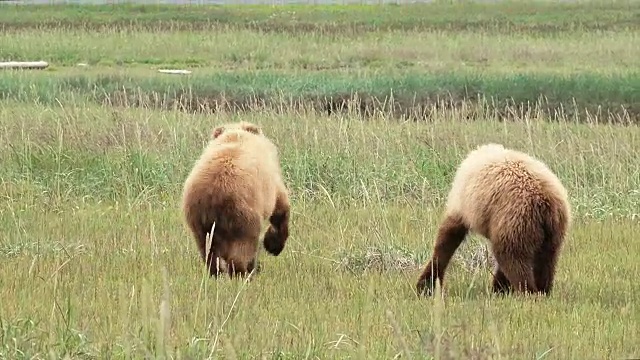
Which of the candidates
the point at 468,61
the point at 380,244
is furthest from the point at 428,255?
the point at 468,61

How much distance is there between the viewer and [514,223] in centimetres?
625

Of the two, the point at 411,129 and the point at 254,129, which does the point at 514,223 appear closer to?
the point at 254,129

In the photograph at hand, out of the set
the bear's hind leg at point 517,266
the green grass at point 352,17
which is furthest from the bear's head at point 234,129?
the green grass at point 352,17

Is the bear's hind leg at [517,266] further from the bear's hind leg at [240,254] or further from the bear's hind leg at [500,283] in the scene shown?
the bear's hind leg at [240,254]

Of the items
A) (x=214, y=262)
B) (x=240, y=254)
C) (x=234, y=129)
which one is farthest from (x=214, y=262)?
(x=234, y=129)

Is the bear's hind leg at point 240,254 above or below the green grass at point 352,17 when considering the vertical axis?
above

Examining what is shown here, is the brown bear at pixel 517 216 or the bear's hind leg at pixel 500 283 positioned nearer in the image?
the brown bear at pixel 517 216

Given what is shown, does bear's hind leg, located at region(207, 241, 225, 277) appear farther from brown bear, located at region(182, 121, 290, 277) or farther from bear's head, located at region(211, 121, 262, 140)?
bear's head, located at region(211, 121, 262, 140)

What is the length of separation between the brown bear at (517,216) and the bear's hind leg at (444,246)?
7 centimetres

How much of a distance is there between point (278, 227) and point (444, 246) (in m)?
1.32

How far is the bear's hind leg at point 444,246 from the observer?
22.7 feet

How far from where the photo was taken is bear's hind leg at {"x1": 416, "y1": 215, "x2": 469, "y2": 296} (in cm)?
691

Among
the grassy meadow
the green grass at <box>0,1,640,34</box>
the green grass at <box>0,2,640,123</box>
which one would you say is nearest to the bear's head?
the grassy meadow

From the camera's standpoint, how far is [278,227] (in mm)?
7633
